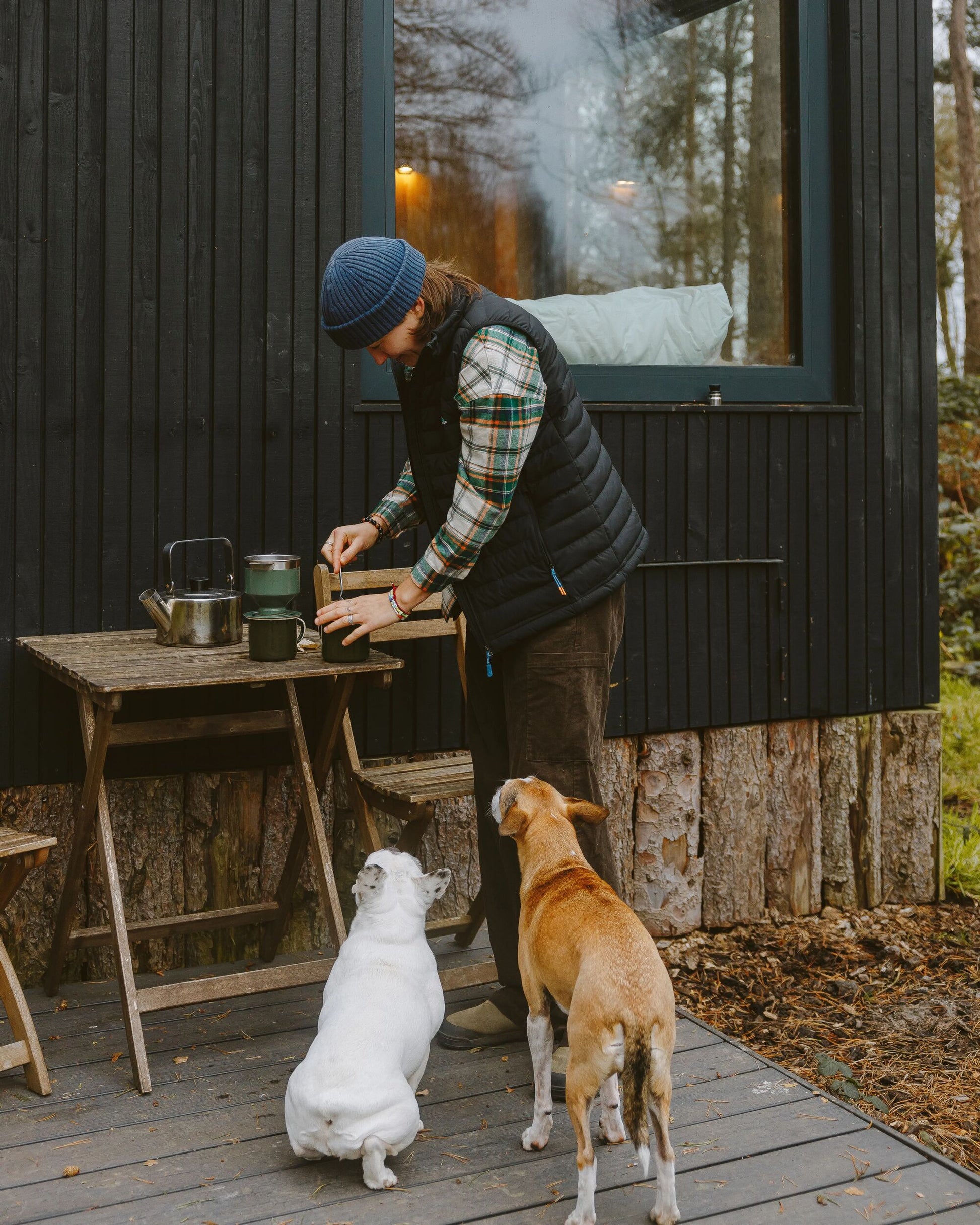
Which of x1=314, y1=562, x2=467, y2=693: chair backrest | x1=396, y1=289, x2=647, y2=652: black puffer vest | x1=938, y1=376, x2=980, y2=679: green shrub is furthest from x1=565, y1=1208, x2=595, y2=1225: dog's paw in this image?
x1=938, y1=376, x2=980, y2=679: green shrub

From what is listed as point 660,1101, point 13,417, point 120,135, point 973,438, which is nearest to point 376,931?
point 660,1101

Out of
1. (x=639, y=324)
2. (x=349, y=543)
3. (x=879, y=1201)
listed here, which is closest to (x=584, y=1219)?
(x=879, y=1201)

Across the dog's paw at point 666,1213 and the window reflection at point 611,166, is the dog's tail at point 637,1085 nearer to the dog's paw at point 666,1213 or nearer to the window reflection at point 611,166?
the dog's paw at point 666,1213

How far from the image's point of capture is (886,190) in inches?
195

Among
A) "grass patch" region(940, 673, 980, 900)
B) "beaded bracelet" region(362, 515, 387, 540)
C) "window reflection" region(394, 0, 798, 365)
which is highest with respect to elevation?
"window reflection" region(394, 0, 798, 365)

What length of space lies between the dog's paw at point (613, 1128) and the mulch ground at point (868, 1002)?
0.92 metres

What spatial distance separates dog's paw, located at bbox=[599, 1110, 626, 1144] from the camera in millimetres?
2754

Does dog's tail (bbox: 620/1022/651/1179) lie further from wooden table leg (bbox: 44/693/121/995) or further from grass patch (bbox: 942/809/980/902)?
grass patch (bbox: 942/809/980/902)

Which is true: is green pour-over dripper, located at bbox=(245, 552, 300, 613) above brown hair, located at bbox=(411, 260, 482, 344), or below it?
below

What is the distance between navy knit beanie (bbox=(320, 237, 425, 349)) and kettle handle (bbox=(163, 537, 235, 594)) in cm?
97

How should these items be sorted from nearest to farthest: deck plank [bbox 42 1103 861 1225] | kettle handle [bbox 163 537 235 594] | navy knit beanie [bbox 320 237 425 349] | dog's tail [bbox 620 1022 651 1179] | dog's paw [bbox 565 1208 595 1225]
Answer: dog's tail [bbox 620 1022 651 1179] → dog's paw [bbox 565 1208 595 1225] → deck plank [bbox 42 1103 861 1225] → navy knit beanie [bbox 320 237 425 349] → kettle handle [bbox 163 537 235 594]

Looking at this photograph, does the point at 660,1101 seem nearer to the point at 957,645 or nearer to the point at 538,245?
the point at 538,245

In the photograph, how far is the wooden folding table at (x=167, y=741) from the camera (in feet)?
10.1

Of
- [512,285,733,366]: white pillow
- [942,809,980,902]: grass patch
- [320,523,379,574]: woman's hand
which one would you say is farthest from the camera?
[942,809,980,902]: grass patch
